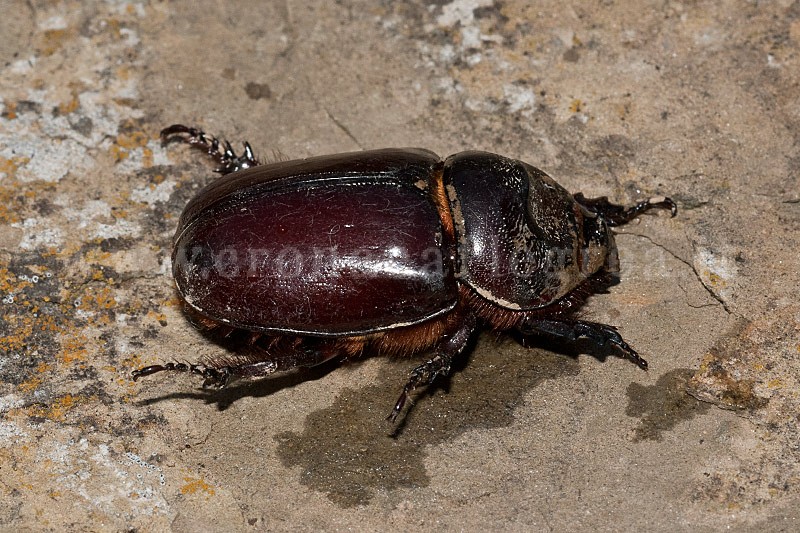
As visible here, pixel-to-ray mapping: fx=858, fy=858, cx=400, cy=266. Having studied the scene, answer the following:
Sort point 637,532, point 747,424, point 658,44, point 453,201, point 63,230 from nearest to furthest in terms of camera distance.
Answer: point 637,532 < point 747,424 < point 453,201 < point 63,230 < point 658,44

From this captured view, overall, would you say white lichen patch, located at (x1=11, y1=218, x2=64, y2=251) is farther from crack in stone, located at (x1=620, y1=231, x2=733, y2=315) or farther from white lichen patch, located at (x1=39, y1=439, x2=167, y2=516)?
crack in stone, located at (x1=620, y1=231, x2=733, y2=315)

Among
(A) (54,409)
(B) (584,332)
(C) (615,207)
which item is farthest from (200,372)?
(C) (615,207)

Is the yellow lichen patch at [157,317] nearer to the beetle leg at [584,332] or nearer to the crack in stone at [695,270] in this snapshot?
the beetle leg at [584,332]

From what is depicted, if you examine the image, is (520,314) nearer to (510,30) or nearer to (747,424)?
(747,424)

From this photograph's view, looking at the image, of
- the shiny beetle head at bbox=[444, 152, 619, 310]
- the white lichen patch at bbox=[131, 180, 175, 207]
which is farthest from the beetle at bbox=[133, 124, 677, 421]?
the white lichen patch at bbox=[131, 180, 175, 207]

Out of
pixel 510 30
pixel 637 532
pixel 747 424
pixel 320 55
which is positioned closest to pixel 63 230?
pixel 320 55
